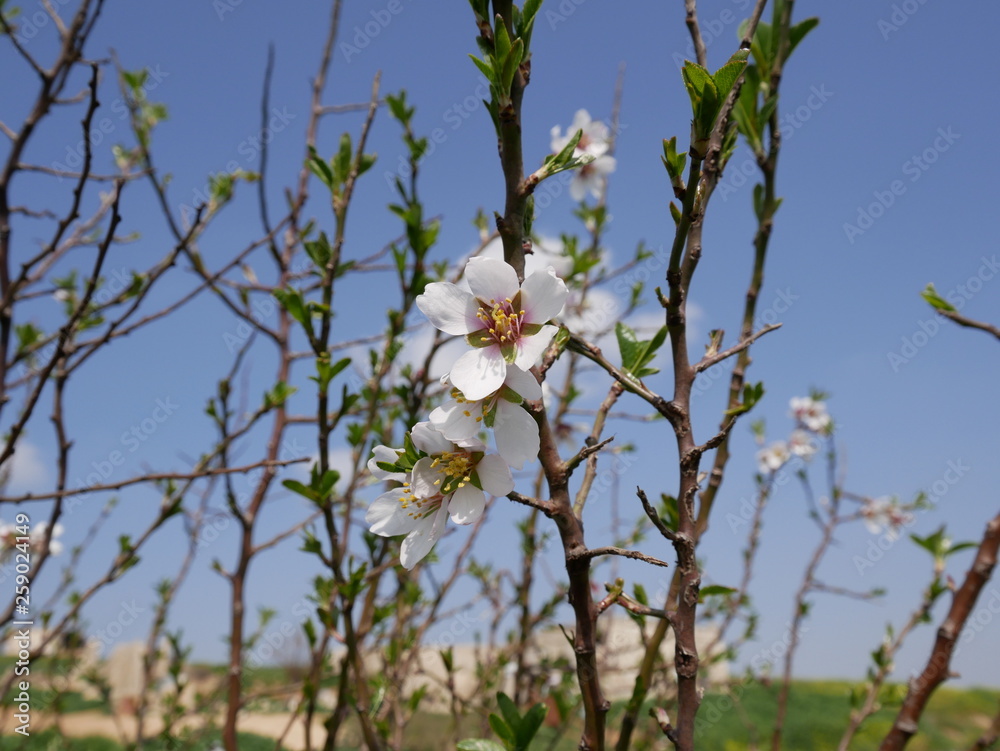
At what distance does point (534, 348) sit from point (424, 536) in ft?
0.87

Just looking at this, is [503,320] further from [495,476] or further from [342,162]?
[342,162]

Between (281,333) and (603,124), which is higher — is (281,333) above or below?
below

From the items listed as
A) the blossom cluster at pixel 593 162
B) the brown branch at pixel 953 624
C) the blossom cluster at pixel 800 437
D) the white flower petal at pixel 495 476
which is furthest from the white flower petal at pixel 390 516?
the blossom cluster at pixel 800 437

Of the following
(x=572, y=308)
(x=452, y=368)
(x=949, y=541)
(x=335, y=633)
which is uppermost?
(x=572, y=308)

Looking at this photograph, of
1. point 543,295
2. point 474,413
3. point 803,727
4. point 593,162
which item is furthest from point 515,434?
point 803,727

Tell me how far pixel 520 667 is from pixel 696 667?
195 cm

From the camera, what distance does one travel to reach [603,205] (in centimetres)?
292

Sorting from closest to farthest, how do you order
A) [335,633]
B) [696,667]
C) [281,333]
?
[696,667]
[335,633]
[281,333]

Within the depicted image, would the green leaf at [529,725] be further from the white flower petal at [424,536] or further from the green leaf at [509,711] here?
the white flower petal at [424,536]

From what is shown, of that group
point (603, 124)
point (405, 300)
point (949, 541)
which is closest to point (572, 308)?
point (603, 124)

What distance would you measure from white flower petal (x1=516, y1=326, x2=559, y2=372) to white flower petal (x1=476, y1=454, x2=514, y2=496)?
0.11 m

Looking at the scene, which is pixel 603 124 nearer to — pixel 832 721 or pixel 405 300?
pixel 405 300

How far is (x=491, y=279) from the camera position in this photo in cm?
80

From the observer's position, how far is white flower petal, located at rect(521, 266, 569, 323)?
0.75 m
